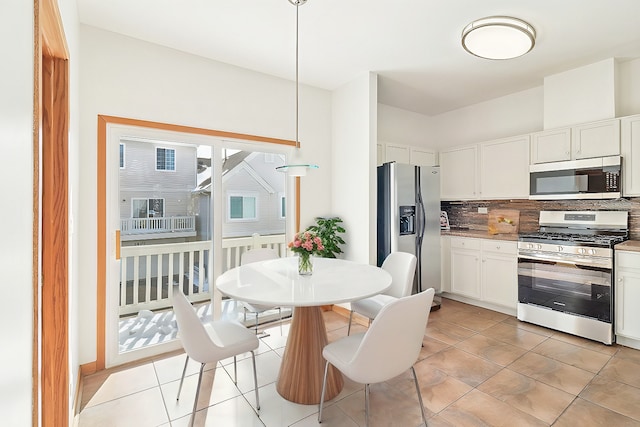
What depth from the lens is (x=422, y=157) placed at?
15.2 ft

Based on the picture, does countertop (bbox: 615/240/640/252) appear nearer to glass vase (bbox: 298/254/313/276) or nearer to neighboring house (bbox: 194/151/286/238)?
glass vase (bbox: 298/254/313/276)

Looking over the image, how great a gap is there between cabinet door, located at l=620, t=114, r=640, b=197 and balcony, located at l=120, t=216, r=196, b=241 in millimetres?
4277

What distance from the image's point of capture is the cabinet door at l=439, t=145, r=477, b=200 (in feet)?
14.1

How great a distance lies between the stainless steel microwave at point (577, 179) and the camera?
3.07 meters

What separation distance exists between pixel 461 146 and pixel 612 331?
8.70ft

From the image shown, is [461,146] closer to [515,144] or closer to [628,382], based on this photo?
[515,144]

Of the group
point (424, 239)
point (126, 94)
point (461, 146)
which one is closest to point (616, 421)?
point (424, 239)

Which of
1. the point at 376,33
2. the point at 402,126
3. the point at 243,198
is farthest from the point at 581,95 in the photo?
the point at 243,198

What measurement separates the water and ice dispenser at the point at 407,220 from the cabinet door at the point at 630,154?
202 cm

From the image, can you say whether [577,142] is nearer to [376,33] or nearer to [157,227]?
[376,33]

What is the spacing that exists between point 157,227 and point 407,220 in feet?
9.00

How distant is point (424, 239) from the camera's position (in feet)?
13.0

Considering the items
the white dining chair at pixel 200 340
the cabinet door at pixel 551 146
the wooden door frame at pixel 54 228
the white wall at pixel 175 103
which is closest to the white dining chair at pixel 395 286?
the white dining chair at pixel 200 340

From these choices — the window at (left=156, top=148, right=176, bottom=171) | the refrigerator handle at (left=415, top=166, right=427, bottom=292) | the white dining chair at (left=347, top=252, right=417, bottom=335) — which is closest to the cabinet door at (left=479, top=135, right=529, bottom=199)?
the refrigerator handle at (left=415, top=166, right=427, bottom=292)
